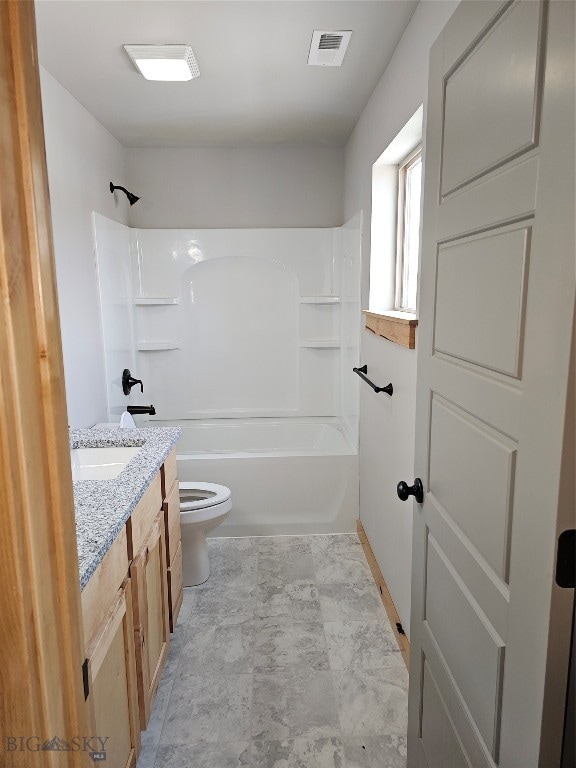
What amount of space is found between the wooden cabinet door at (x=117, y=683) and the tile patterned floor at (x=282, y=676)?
29 centimetres

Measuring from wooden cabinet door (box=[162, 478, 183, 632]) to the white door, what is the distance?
1143mm

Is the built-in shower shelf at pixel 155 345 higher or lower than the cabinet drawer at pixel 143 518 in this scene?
higher

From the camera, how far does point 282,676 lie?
6.49 ft

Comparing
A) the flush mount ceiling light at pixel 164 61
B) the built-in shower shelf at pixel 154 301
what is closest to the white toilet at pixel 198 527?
the built-in shower shelf at pixel 154 301

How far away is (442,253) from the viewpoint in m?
1.14

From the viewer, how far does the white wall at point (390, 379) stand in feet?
5.96

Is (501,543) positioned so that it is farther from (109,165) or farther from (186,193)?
(186,193)

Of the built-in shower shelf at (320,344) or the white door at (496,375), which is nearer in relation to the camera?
the white door at (496,375)

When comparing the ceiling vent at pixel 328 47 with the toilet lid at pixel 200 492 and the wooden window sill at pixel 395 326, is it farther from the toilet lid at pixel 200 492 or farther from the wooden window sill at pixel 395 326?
the toilet lid at pixel 200 492

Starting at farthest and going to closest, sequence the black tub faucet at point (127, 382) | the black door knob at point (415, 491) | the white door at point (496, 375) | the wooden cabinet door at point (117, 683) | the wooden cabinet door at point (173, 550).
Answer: the black tub faucet at point (127, 382) < the wooden cabinet door at point (173, 550) < the black door knob at point (415, 491) < the wooden cabinet door at point (117, 683) < the white door at point (496, 375)

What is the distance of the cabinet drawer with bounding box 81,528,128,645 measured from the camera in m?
1.13

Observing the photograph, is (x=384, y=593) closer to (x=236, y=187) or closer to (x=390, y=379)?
(x=390, y=379)

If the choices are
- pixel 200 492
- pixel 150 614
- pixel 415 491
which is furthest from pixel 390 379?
pixel 150 614

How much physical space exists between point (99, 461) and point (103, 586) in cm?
85
